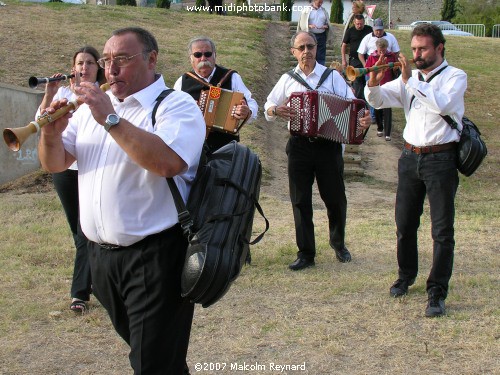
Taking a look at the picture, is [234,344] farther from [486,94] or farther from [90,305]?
[486,94]

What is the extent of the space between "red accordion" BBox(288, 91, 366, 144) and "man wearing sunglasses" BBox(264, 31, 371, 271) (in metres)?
0.10

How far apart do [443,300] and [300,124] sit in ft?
6.86

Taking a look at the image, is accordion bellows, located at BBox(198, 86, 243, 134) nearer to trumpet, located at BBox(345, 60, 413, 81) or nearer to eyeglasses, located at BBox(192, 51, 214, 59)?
eyeglasses, located at BBox(192, 51, 214, 59)

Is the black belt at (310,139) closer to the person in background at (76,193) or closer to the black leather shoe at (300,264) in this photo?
the black leather shoe at (300,264)

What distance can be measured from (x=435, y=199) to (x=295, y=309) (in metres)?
1.41

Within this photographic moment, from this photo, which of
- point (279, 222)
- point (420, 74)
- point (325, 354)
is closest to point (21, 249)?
point (279, 222)

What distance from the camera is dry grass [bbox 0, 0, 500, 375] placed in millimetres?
5062

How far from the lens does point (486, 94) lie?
62.9 feet

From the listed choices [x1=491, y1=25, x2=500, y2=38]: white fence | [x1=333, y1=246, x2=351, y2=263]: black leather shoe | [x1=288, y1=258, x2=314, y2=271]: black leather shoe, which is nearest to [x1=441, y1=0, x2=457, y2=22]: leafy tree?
[x1=491, y1=25, x2=500, y2=38]: white fence

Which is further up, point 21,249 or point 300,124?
point 300,124

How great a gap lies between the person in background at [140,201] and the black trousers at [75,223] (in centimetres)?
238

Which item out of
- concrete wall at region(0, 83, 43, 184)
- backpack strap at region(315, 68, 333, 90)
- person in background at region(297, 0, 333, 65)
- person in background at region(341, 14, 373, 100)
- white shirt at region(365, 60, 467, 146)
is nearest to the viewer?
white shirt at region(365, 60, 467, 146)

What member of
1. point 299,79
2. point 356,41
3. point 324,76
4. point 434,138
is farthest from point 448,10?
point 434,138

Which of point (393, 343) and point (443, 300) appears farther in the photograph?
point (443, 300)
